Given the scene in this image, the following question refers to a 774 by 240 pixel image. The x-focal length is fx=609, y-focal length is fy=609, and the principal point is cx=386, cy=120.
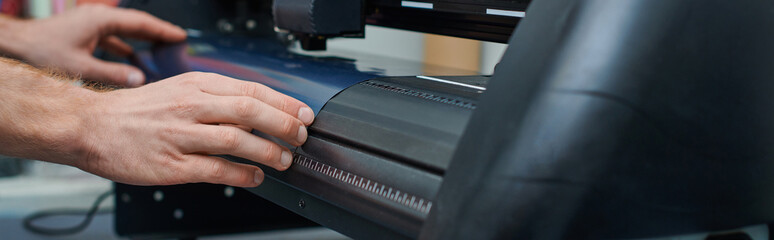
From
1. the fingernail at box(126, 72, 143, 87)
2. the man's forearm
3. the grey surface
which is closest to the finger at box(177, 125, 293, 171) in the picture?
the man's forearm

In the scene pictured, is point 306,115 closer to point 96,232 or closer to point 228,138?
point 228,138

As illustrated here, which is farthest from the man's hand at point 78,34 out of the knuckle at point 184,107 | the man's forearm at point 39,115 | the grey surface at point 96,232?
the grey surface at point 96,232

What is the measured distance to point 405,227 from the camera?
0.39 meters

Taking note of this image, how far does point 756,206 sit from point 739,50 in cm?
11

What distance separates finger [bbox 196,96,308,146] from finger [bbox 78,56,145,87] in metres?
0.45

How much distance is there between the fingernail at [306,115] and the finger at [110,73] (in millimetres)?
473

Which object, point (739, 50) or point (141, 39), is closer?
point (739, 50)

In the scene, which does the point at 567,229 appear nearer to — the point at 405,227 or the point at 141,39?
the point at 405,227

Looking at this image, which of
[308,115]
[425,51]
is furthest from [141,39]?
[308,115]

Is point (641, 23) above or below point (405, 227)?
above

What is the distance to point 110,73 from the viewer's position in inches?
35.8

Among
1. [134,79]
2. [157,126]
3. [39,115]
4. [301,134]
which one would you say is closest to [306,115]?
[301,134]

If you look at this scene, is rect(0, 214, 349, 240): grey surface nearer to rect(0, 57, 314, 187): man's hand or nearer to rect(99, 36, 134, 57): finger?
rect(99, 36, 134, 57): finger

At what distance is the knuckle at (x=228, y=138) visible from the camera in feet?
1.55
